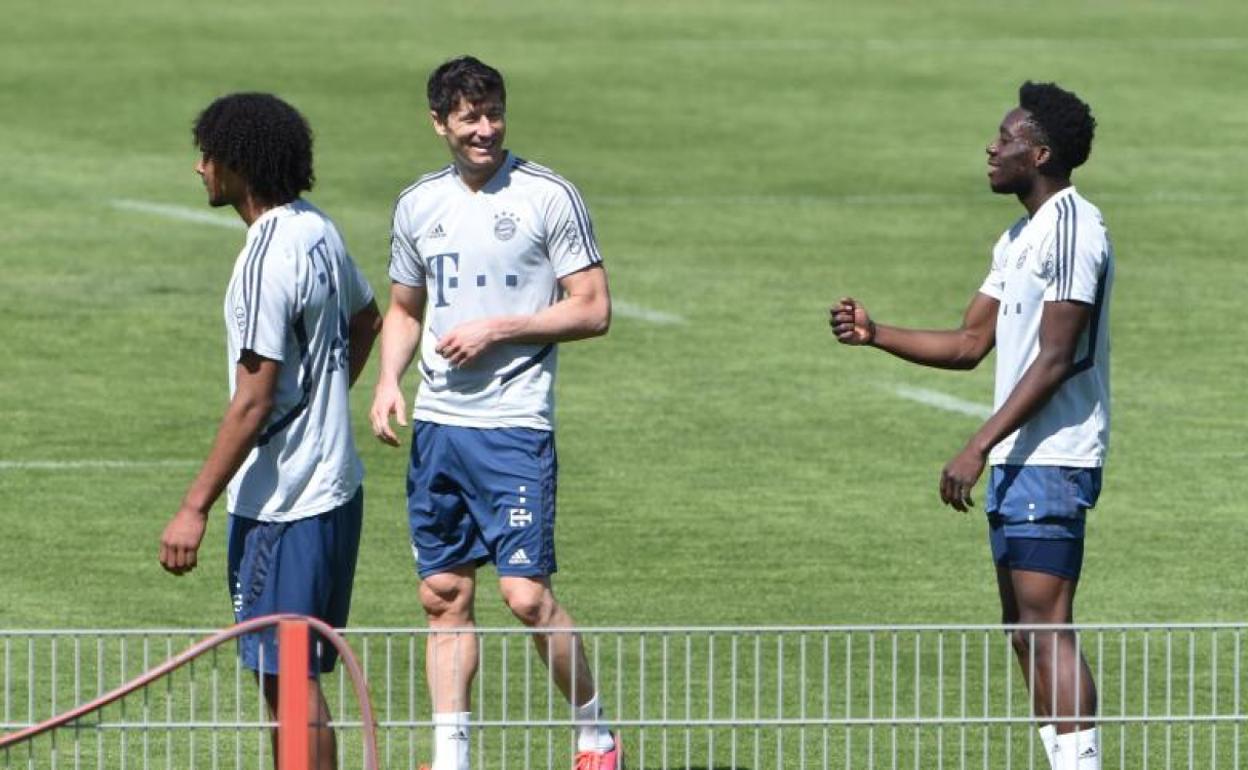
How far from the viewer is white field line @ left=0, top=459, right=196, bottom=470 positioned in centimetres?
1451

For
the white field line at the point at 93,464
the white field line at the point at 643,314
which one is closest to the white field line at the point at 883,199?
the white field line at the point at 643,314

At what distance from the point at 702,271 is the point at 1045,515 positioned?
12385mm

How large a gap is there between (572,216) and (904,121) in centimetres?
1961

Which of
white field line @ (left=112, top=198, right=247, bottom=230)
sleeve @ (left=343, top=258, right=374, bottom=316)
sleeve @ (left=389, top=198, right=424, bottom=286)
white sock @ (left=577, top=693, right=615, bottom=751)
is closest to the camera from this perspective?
sleeve @ (left=343, top=258, right=374, bottom=316)

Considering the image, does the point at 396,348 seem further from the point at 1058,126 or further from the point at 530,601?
the point at 1058,126

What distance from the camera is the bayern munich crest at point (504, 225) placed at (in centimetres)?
875

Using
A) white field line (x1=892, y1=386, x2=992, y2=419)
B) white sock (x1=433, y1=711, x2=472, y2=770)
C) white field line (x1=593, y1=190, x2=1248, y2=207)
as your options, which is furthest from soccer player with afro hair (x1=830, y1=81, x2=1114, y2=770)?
white field line (x1=593, y1=190, x2=1248, y2=207)

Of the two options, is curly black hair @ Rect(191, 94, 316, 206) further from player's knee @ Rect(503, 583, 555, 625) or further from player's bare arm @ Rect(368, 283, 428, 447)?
player's knee @ Rect(503, 583, 555, 625)

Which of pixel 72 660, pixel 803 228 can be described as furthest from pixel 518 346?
pixel 803 228

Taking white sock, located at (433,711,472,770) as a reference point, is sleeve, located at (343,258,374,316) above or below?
above

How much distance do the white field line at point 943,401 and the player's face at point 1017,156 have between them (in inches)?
291

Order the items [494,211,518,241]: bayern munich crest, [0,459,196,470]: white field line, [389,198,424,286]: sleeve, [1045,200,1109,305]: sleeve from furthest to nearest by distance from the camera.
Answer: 1. [0,459,196,470]: white field line
2. [389,198,424,286]: sleeve
3. [494,211,518,241]: bayern munich crest
4. [1045,200,1109,305]: sleeve

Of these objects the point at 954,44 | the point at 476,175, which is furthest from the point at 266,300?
the point at 954,44

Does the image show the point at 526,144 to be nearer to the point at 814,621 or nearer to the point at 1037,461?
the point at 814,621
